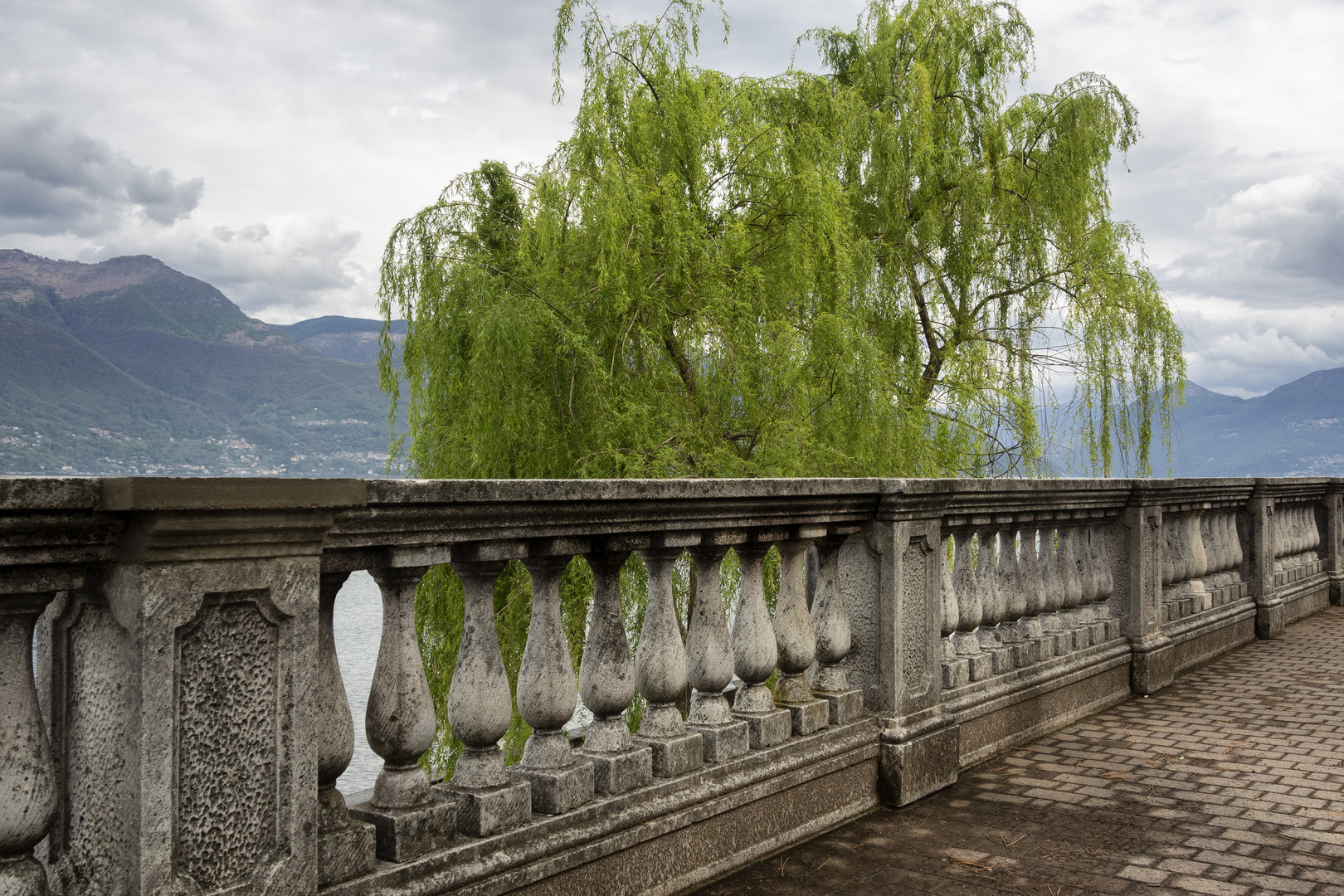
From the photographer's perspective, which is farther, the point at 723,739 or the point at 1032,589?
the point at 1032,589

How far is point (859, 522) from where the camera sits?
4.29 m

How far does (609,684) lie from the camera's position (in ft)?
10.2

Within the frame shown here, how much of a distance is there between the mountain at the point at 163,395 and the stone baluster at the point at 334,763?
29.8m

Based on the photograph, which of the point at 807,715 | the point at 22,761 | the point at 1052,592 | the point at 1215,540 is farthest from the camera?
the point at 1215,540

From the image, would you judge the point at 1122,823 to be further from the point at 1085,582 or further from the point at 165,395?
the point at 165,395

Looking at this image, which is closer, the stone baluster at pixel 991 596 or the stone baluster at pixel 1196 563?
the stone baluster at pixel 991 596

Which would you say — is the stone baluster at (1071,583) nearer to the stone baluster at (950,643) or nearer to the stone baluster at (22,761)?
the stone baluster at (950,643)

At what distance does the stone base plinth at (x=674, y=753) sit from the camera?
3.27m

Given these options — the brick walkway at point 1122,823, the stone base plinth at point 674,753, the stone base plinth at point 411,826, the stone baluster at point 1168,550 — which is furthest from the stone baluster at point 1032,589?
the stone base plinth at point 411,826

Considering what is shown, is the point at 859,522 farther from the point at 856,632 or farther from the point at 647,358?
the point at 647,358

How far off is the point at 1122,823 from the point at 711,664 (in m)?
1.94

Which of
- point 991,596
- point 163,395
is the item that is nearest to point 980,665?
point 991,596

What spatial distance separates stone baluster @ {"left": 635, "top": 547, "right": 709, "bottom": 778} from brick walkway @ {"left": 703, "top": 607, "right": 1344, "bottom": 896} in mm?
487

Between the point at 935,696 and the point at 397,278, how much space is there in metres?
7.27
